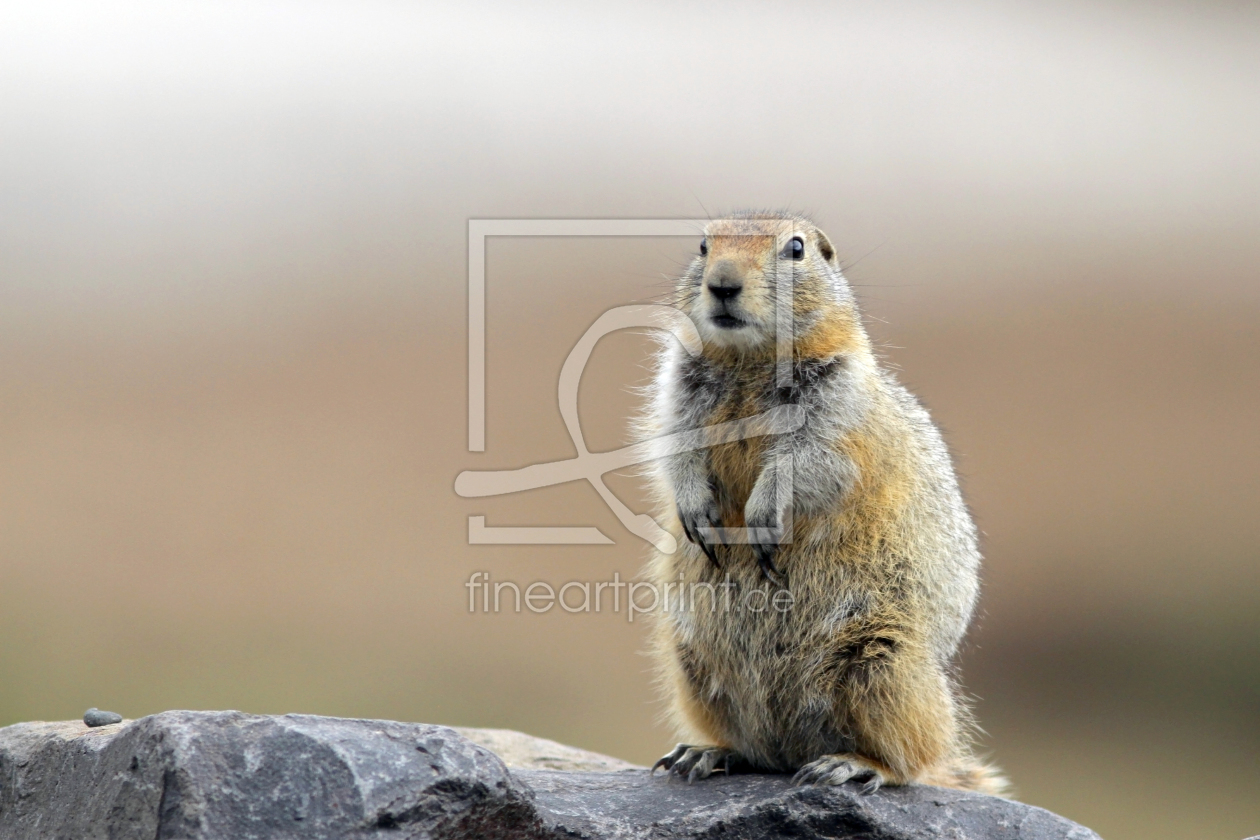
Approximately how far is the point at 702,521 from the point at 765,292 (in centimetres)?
75

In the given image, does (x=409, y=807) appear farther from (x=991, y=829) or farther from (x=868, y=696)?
(x=991, y=829)

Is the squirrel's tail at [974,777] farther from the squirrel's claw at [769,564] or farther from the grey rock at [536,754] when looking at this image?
the grey rock at [536,754]

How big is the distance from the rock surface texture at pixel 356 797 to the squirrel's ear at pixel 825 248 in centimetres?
175

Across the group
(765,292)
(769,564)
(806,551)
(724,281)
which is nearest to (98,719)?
(769,564)

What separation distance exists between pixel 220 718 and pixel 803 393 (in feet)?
6.54

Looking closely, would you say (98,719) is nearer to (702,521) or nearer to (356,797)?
(356,797)

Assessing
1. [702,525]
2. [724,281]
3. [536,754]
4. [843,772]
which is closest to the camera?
[843,772]

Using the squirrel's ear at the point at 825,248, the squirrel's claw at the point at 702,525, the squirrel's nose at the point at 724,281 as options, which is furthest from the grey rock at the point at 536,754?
the squirrel's ear at the point at 825,248

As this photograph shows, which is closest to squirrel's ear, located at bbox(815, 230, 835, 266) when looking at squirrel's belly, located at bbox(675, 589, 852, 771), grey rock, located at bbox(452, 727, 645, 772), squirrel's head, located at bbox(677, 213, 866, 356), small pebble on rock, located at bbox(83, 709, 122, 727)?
squirrel's head, located at bbox(677, 213, 866, 356)

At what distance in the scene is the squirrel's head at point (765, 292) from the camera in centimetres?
365

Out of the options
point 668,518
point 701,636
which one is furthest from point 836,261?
point 701,636

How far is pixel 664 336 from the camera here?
4.18 meters

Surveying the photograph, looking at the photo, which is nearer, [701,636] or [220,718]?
[220,718]

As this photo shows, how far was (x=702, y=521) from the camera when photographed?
12.4 ft
